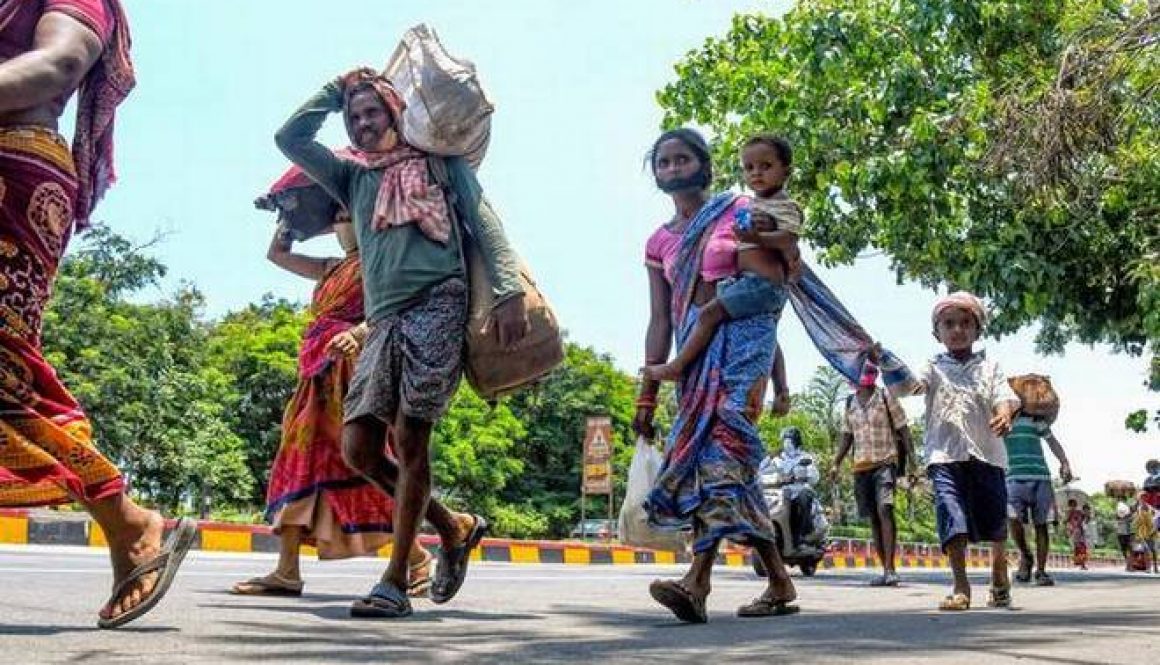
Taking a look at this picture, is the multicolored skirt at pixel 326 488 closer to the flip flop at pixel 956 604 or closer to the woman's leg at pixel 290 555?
the woman's leg at pixel 290 555

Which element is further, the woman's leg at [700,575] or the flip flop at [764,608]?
the flip flop at [764,608]

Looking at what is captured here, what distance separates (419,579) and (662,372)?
147 centimetres

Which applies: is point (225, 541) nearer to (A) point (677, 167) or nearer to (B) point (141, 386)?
(A) point (677, 167)

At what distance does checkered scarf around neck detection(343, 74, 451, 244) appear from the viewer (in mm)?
4605

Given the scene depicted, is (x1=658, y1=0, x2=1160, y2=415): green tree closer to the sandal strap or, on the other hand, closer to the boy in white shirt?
Result: the boy in white shirt

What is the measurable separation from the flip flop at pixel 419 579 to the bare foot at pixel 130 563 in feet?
6.43

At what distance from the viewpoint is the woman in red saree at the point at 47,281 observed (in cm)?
332

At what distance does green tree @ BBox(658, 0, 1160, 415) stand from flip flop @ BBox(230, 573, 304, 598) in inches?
417

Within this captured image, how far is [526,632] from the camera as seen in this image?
418 centimetres

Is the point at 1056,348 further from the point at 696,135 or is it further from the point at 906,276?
the point at 696,135

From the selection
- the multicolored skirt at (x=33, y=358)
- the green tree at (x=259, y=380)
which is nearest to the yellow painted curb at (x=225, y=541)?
the multicolored skirt at (x=33, y=358)

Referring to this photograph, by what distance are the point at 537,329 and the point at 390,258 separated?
574 millimetres

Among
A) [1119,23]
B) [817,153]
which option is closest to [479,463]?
[817,153]

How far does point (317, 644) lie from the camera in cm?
349
